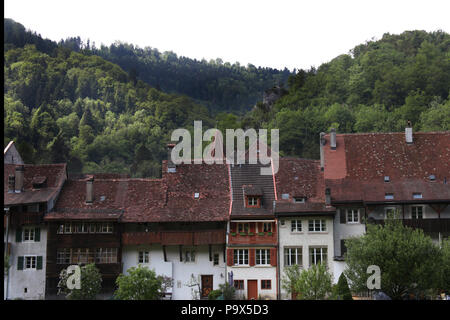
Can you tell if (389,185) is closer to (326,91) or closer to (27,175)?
(27,175)

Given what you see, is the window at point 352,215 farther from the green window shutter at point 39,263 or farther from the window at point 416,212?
the green window shutter at point 39,263

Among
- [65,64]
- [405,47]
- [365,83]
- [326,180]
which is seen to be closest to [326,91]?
[365,83]

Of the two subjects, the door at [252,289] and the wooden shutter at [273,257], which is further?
the wooden shutter at [273,257]

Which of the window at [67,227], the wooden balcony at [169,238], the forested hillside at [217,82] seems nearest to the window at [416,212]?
the wooden balcony at [169,238]

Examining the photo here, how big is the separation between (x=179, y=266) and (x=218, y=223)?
4.50 m

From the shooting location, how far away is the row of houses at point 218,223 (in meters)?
47.1

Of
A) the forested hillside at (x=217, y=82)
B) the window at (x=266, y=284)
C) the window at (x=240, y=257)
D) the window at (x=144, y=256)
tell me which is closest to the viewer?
the window at (x=266, y=284)

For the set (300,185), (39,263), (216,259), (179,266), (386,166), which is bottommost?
(179,266)

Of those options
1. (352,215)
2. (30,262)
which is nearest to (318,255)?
(352,215)

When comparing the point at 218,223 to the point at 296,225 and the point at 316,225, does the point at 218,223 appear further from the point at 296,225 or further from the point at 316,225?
the point at 316,225

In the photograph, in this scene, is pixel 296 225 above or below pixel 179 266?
above

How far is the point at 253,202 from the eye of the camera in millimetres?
49094

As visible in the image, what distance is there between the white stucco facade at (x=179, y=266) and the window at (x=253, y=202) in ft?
13.9

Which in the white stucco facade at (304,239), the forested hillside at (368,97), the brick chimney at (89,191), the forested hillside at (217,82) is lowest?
the white stucco facade at (304,239)
